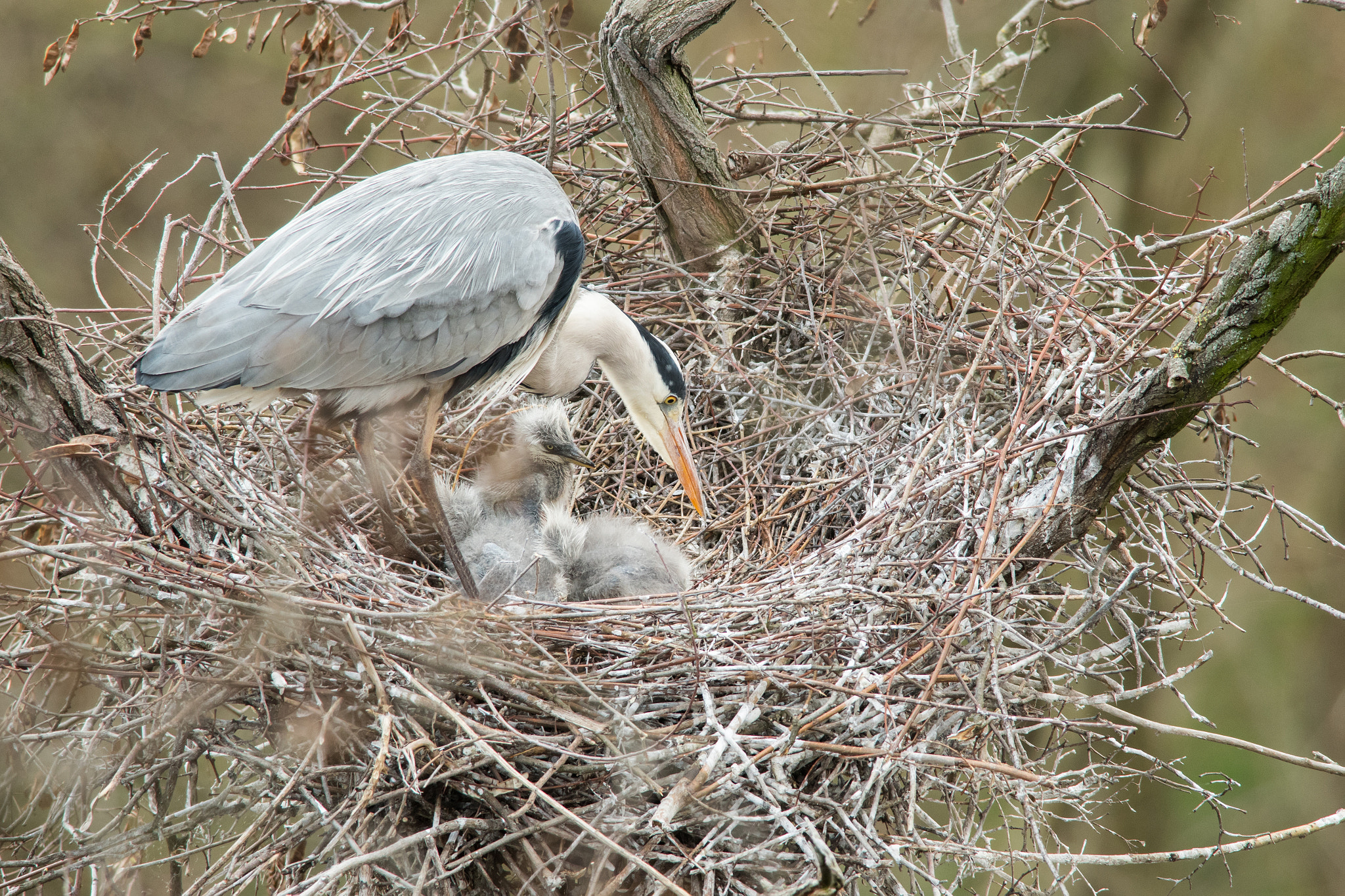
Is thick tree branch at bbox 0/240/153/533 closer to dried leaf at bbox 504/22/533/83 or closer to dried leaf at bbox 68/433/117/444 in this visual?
dried leaf at bbox 68/433/117/444

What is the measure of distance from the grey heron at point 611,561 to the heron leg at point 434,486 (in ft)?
0.69

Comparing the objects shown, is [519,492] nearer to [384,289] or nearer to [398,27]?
[384,289]

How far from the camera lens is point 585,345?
2947 millimetres

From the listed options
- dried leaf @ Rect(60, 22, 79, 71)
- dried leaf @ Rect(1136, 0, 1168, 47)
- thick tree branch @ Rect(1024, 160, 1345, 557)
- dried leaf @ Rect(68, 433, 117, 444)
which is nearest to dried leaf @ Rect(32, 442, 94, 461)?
dried leaf @ Rect(68, 433, 117, 444)

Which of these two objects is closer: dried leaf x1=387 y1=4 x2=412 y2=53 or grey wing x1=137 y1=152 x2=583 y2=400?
grey wing x1=137 y1=152 x2=583 y2=400

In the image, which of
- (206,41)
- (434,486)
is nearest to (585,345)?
(434,486)

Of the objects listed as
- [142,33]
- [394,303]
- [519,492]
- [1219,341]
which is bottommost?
[519,492]

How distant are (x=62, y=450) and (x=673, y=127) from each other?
165 cm

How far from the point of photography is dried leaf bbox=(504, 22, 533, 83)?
8.98 feet

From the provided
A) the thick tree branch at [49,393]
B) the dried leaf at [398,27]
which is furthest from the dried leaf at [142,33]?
the thick tree branch at [49,393]

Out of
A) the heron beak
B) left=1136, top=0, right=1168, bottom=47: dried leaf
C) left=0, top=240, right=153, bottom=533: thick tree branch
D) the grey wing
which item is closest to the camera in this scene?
left=0, top=240, right=153, bottom=533: thick tree branch

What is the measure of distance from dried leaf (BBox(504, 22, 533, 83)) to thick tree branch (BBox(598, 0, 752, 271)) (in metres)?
0.30

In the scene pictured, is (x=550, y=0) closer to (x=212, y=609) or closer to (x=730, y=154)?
(x=730, y=154)

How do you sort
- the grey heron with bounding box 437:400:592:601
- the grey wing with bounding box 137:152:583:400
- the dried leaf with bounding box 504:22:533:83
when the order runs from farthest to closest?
the dried leaf with bounding box 504:22:533:83 → the grey heron with bounding box 437:400:592:601 → the grey wing with bounding box 137:152:583:400
